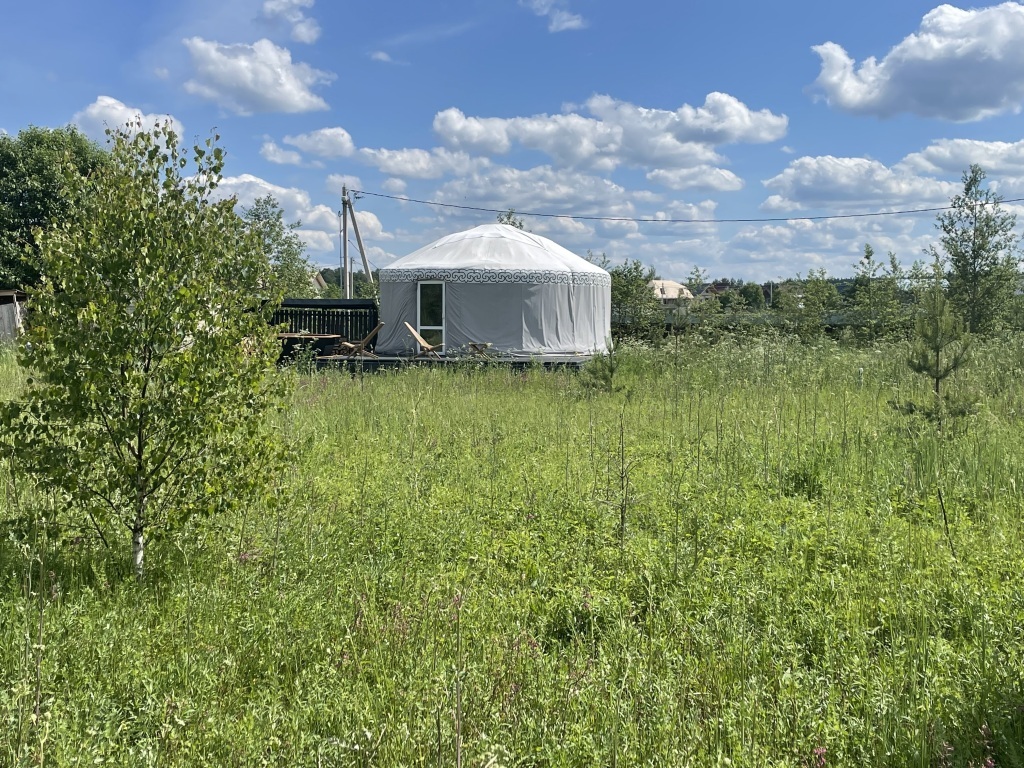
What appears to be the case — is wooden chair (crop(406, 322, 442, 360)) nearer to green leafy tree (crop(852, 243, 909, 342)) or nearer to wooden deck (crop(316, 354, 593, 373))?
wooden deck (crop(316, 354, 593, 373))

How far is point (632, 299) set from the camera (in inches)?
820

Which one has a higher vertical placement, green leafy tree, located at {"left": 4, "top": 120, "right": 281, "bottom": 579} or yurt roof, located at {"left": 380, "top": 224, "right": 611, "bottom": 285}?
yurt roof, located at {"left": 380, "top": 224, "right": 611, "bottom": 285}

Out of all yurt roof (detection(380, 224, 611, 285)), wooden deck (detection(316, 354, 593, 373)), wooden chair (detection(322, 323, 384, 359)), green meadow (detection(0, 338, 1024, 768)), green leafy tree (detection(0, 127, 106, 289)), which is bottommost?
green meadow (detection(0, 338, 1024, 768))

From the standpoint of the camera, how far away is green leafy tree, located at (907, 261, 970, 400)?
16.6ft

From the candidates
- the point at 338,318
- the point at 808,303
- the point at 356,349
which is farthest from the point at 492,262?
the point at 808,303

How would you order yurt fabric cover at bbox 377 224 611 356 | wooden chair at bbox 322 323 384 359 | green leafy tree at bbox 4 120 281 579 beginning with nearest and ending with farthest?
green leafy tree at bbox 4 120 281 579, wooden chair at bbox 322 323 384 359, yurt fabric cover at bbox 377 224 611 356

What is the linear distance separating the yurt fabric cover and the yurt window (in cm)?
18

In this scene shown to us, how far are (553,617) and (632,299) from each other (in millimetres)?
18821

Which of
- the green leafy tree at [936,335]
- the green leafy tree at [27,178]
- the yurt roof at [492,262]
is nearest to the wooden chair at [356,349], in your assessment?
the yurt roof at [492,262]

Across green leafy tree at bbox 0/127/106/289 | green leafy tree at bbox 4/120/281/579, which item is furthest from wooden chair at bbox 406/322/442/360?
green leafy tree at bbox 0/127/106/289

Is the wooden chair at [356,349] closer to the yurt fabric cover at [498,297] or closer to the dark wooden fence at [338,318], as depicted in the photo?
the yurt fabric cover at [498,297]

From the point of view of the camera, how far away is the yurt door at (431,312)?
15305 millimetres

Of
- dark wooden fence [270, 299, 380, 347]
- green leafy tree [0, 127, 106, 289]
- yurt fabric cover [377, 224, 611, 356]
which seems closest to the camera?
yurt fabric cover [377, 224, 611, 356]

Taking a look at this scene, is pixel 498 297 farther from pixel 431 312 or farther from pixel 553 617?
pixel 553 617
